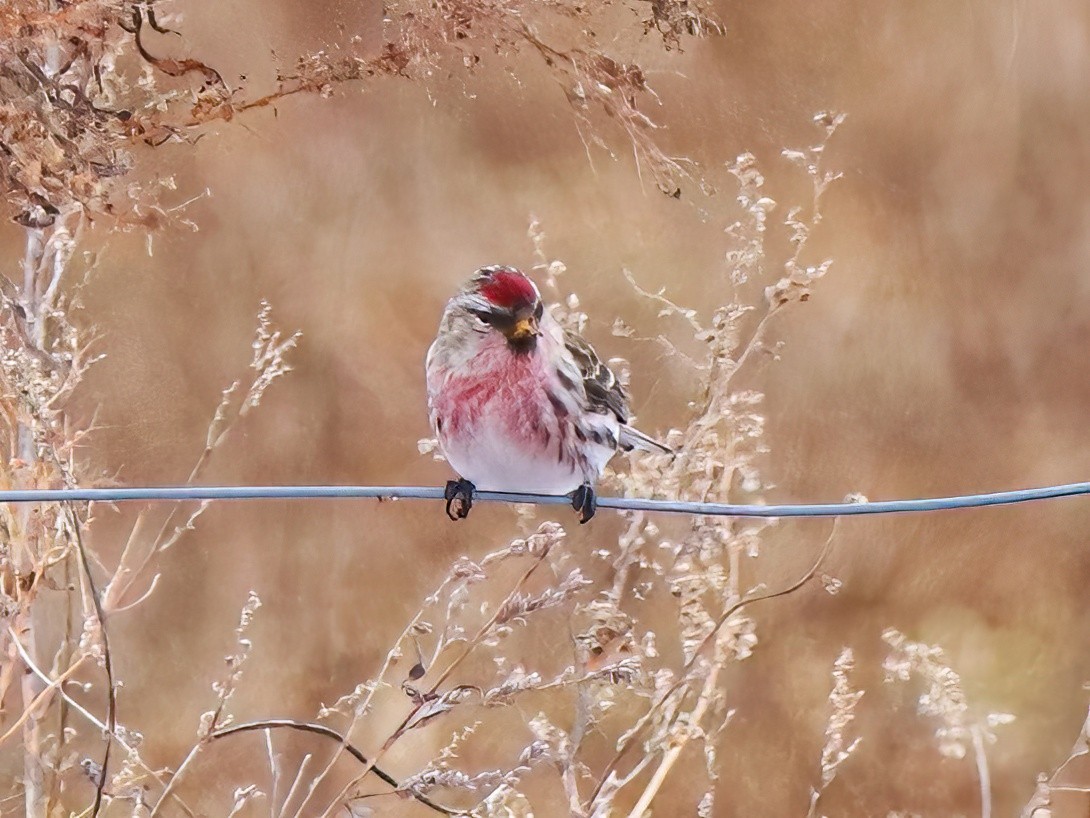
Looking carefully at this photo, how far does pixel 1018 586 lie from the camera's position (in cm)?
151

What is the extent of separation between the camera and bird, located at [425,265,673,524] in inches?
36.5

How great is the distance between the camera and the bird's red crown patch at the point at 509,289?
0.91 m

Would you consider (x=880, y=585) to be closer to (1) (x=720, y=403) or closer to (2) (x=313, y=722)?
(1) (x=720, y=403)

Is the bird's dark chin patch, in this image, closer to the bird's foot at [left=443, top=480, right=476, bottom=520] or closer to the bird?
the bird

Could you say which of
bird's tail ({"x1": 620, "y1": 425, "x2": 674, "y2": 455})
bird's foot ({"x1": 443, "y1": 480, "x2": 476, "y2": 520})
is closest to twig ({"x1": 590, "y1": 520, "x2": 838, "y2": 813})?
bird's tail ({"x1": 620, "y1": 425, "x2": 674, "y2": 455})

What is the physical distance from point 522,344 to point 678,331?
50cm

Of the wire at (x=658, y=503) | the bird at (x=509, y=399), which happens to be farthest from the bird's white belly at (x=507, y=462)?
the wire at (x=658, y=503)

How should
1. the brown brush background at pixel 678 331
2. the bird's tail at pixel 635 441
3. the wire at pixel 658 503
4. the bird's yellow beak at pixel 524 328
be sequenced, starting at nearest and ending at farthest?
the wire at pixel 658 503 → the bird's yellow beak at pixel 524 328 → the bird's tail at pixel 635 441 → the brown brush background at pixel 678 331

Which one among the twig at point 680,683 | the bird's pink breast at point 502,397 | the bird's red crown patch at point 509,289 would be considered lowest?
the twig at point 680,683

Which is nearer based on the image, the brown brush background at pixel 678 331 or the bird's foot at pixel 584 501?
the bird's foot at pixel 584 501

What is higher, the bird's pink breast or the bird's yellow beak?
the bird's yellow beak

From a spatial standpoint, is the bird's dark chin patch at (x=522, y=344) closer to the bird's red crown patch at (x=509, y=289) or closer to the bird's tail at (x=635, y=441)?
the bird's red crown patch at (x=509, y=289)

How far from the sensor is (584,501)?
3.11 ft

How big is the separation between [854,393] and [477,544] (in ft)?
1.51
